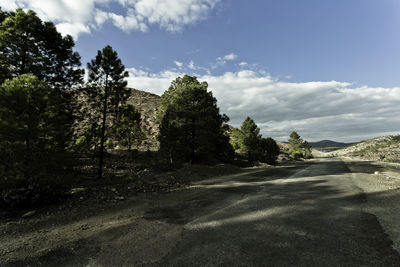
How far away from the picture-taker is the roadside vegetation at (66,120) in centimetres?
682

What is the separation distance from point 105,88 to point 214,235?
15801mm

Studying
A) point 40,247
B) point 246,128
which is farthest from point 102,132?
point 246,128

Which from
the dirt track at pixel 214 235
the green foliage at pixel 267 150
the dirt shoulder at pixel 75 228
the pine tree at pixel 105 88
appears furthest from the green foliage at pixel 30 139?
the green foliage at pixel 267 150

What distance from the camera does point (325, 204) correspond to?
611 cm

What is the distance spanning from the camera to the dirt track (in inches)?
120

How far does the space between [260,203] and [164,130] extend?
1400cm

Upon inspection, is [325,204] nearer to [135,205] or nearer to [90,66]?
[135,205]

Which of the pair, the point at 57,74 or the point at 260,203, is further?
the point at 57,74

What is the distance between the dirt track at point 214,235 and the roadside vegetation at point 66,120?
2.19 m

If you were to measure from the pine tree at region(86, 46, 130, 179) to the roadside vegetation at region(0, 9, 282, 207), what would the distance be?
80 millimetres

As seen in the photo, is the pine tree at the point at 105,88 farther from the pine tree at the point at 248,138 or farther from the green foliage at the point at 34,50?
the pine tree at the point at 248,138

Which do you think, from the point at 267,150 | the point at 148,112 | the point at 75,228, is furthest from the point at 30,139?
the point at 148,112

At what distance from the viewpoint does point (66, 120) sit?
9203 mm

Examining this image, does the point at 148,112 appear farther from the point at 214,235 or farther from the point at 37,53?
the point at 214,235
